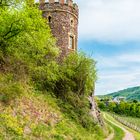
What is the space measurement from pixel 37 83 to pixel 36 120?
7276 mm

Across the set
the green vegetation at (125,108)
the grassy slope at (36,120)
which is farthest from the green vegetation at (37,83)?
the green vegetation at (125,108)

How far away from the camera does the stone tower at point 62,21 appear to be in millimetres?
38000

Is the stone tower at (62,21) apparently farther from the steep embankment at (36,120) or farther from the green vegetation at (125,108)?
the green vegetation at (125,108)

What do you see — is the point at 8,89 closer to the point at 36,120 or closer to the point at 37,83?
the point at 36,120

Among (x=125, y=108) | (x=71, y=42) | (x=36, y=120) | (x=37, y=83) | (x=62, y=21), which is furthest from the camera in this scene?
(x=125, y=108)

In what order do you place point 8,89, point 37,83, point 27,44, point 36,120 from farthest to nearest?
point 37,83 → point 27,44 → point 36,120 → point 8,89

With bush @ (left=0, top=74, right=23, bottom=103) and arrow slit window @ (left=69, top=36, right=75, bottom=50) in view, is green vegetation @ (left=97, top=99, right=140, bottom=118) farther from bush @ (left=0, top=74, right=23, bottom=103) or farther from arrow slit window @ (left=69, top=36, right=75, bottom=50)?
bush @ (left=0, top=74, right=23, bottom=103)

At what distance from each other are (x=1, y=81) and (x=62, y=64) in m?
12.2

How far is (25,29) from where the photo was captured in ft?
84.8

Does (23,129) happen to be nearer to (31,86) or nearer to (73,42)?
(31,86)

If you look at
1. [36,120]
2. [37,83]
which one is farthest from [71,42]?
[36,120]

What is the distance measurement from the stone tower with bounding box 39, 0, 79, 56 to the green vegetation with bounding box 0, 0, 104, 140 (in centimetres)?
248

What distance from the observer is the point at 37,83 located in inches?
1240

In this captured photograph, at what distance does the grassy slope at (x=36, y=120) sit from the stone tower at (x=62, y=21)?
8.36 metres
